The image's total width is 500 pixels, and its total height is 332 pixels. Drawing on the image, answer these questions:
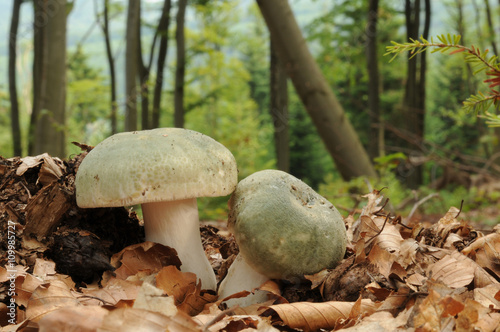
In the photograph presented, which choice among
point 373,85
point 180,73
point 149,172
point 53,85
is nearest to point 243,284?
point 149,172

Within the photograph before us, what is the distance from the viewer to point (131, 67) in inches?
315

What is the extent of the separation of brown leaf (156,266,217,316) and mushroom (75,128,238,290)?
0.45ft

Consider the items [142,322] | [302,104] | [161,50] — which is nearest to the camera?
[142,322]

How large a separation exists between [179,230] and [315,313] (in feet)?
2.65

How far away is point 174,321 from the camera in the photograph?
1.32 metres

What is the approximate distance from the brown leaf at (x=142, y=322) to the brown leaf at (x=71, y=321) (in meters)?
0.09

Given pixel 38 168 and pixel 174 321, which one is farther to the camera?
pixel 38 168

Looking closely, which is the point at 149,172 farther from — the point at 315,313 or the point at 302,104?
the point at 302,104

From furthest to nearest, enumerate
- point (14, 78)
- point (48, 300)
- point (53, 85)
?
1. point (14, 78)
2. point (53, 85)
3. point (48, 300)

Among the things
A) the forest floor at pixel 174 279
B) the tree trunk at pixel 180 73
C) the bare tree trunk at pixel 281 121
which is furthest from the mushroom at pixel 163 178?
the tree trunk at pixel 180 73

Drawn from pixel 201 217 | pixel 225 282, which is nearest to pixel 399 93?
pixel 201 217

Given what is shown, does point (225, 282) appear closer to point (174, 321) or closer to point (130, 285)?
point (130, 285)

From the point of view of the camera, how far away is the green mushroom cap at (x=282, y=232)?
186cm

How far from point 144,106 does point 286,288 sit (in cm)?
1063
